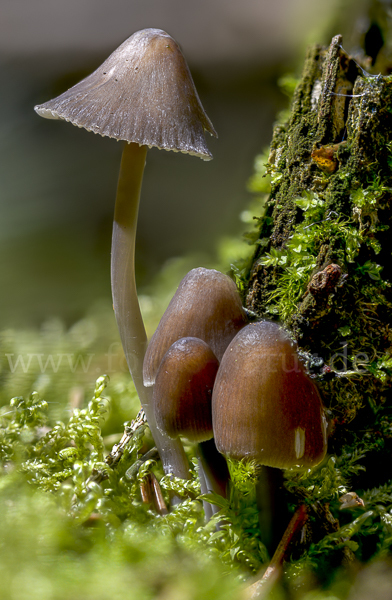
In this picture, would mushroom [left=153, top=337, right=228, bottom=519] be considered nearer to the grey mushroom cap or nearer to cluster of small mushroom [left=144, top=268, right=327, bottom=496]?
cluster of small mushroom [left=144, top=268, right=327, bottom=496]

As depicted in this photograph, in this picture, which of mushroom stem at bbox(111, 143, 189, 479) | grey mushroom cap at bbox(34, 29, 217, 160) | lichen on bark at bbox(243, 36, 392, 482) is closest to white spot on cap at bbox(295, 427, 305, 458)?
lichen on bark at bbox(243, 36, 392, 482)

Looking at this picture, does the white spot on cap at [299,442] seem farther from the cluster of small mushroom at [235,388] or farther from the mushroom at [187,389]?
the mushroom at [187,389]

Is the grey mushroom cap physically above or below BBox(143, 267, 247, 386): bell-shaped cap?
above

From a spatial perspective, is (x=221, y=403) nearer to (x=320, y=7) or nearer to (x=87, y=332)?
(x=87, y=332)

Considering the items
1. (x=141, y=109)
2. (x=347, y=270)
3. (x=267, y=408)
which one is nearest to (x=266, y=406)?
(x=267, y=408)

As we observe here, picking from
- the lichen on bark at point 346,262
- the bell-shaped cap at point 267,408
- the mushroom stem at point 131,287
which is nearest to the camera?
the bell-shaped cap at point 267,408

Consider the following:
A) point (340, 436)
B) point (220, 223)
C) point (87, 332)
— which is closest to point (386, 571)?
point (340, 436)

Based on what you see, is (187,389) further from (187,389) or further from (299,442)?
(299,442)

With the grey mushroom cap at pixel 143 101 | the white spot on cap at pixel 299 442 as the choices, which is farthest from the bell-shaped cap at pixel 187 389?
the grey mushroom cap at pixel 143 101
